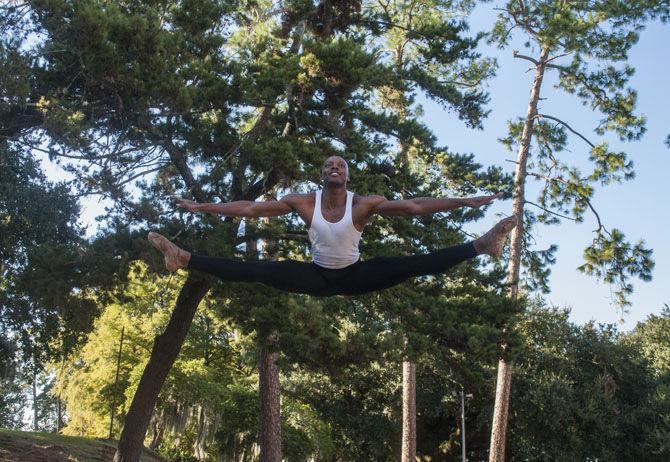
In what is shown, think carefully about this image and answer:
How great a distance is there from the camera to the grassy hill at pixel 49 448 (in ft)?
40.6

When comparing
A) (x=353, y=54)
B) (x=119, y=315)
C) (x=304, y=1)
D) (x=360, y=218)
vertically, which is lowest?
(x=360, y=218)

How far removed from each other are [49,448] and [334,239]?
11.0 m

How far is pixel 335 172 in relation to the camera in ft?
15.3

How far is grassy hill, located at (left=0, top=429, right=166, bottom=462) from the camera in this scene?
12385 mm

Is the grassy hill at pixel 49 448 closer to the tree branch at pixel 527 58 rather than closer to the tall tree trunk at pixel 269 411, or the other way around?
the tall tree trunk at pixel 269 411

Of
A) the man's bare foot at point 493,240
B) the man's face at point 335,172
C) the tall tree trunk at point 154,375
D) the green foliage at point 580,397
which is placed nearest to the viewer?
the man's bare foot at point 493,240

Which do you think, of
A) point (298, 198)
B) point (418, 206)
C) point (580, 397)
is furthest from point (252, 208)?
point (580, 397)

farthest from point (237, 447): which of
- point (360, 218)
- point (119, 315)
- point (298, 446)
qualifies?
point (360, 218)

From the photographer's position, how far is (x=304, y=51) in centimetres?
1104

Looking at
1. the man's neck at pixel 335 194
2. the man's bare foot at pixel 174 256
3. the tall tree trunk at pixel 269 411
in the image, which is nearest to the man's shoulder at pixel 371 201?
the man's neck at pixel 335 194

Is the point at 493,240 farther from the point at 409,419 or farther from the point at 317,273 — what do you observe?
the point at 409,419

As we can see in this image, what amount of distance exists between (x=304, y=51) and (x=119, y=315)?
61.1 ft

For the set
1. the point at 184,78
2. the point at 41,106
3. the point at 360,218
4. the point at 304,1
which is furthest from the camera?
the point at 304,1

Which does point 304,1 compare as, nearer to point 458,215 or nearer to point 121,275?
point 458,215
